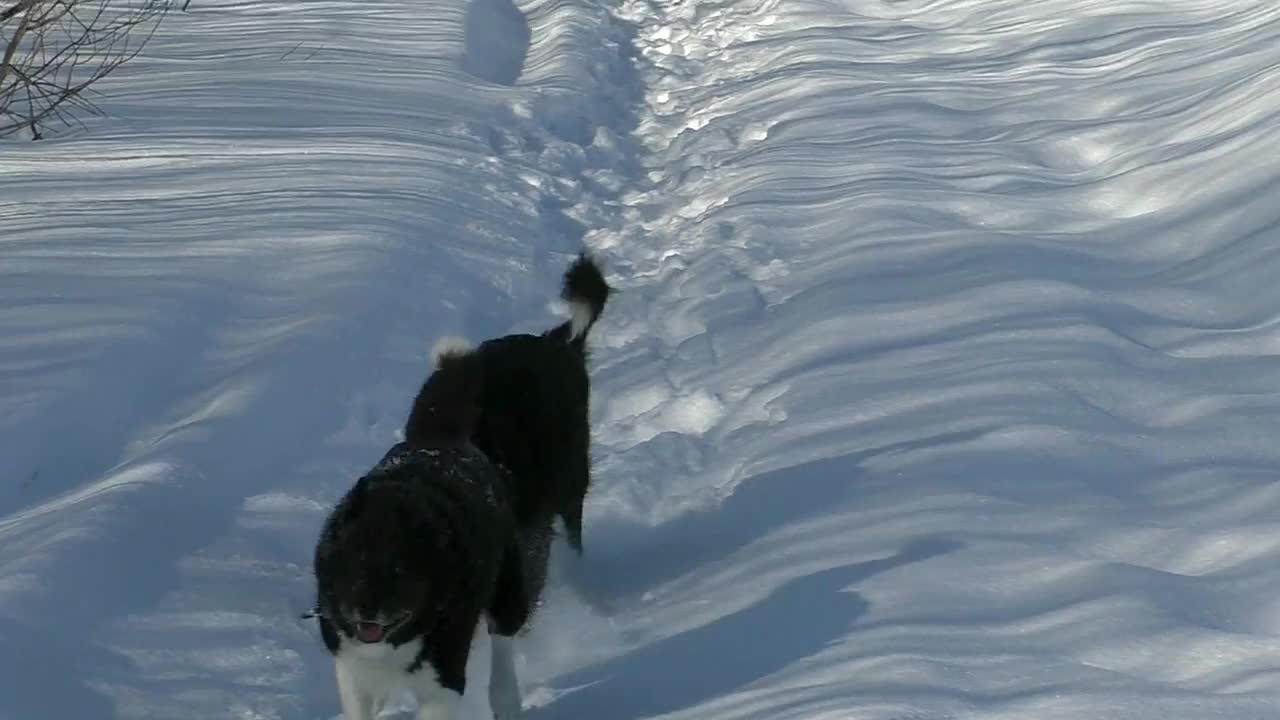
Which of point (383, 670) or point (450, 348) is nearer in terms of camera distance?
point (383, 670)

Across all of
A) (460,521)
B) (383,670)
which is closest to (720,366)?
(460,521)

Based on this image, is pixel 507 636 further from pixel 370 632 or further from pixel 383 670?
pixel 370 632

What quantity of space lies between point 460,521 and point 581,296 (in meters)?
1.53

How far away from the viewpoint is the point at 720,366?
19.2ft

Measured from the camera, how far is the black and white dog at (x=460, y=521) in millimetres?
2938

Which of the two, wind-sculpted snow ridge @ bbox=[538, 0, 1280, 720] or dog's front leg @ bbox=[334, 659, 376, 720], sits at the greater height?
dog's front leg @ bbox=[334, 659, 376, 720]

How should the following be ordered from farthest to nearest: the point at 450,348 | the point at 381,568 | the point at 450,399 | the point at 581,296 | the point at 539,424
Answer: the point at 581,296
the point at 539,424
the point at 450,348
the point at 450,399
the point at 381,568

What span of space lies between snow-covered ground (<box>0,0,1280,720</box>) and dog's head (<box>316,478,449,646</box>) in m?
A: 0.78

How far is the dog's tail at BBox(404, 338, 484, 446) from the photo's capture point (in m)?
3.78

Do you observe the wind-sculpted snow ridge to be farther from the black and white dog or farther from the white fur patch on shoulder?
the white fur patch on shoulder

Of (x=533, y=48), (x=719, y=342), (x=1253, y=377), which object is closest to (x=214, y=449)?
(x=719, y=342)

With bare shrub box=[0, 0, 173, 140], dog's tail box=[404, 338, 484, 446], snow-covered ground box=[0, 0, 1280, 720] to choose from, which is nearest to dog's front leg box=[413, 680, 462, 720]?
snow-covered ground box=[0, 0, 1280, 720]

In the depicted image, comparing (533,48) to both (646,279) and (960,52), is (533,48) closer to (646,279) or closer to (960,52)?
(960,52)

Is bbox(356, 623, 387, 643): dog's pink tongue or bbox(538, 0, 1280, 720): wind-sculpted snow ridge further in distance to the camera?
bbox(538, 0, 1280, 720): wind-sculpted snow ridge
